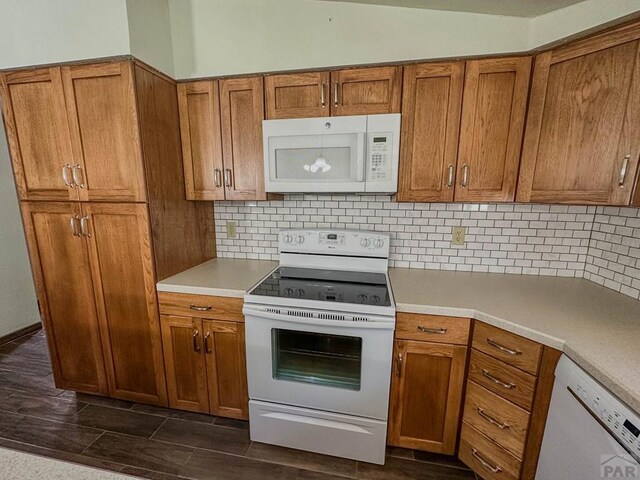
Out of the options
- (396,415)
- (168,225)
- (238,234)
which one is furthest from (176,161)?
(396,415)

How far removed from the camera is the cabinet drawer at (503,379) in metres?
1.25

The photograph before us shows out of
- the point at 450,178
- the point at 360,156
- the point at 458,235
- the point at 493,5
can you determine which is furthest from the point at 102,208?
the point at 493,5

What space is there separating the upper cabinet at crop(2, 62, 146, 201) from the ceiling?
56.3 inches

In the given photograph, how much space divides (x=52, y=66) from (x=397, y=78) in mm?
1884

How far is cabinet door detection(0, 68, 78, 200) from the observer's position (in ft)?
5.34

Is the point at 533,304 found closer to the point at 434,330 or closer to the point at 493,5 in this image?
the point at 434,330

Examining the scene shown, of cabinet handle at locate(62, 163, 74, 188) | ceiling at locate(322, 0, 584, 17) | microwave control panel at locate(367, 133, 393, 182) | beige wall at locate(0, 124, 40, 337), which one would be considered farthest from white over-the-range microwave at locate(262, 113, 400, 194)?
beige wall at locate(0, 124, 40, 337)

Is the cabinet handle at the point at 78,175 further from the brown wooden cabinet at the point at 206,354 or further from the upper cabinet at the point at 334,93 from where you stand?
the upper cabinet at the point at 334,93

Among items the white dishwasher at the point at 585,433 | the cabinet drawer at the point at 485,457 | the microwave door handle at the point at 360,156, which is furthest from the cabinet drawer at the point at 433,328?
the microwave door handle at the point at 360,156

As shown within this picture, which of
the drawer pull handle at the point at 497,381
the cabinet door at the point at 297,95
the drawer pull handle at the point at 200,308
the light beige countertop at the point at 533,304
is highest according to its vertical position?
the cabinet door at the point at 297,95

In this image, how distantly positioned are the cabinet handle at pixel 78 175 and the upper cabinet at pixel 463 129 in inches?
73.1

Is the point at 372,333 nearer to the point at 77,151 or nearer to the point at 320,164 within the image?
the point at 320,164

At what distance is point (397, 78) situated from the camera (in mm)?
1592

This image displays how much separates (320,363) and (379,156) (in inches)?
47.1
